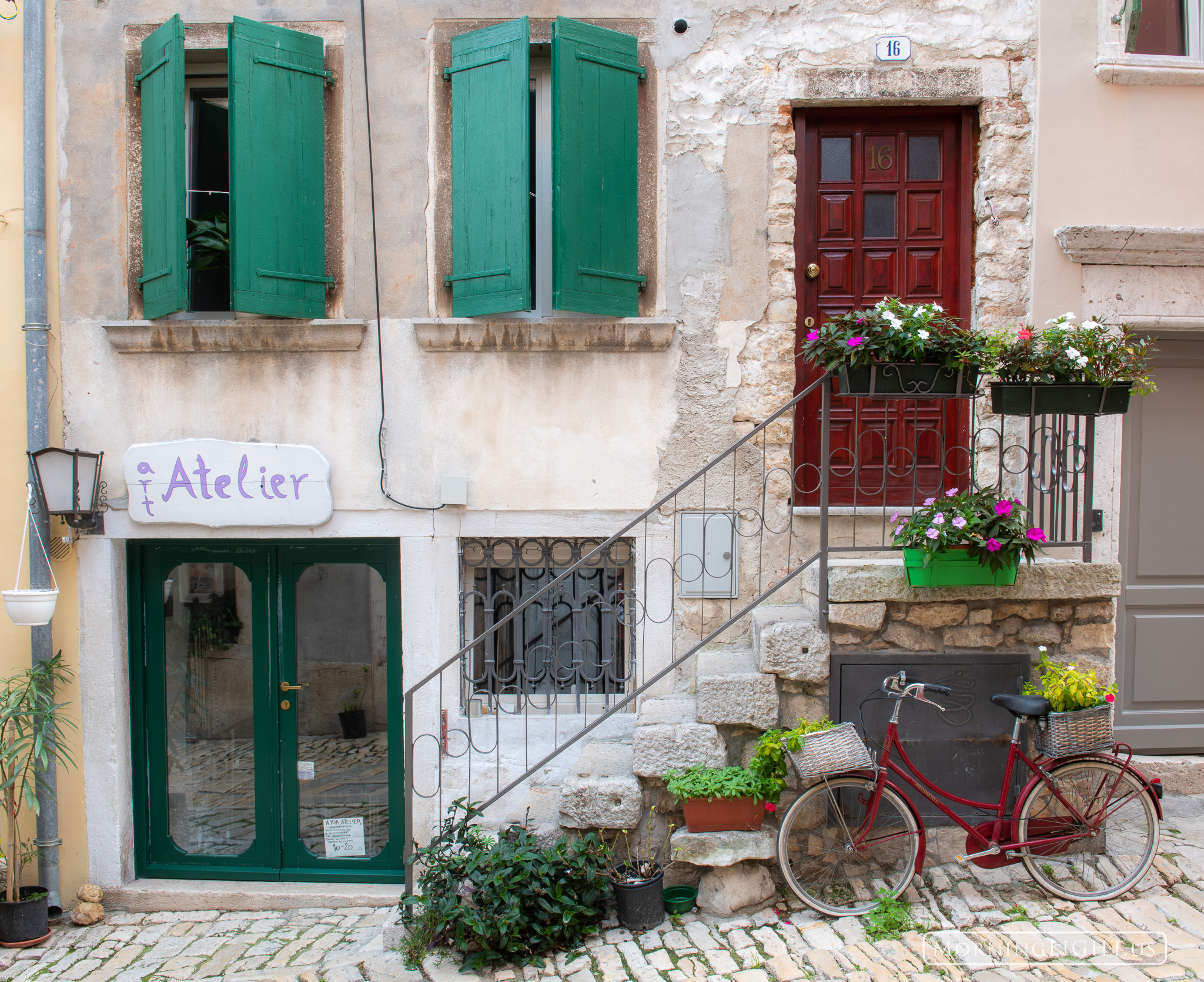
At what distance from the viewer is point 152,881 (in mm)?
5117

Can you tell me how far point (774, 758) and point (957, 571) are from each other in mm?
1164

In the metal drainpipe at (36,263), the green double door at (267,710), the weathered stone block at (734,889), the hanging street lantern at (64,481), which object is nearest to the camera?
the weathered stone block at (734,889)

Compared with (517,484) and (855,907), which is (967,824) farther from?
(517,484)

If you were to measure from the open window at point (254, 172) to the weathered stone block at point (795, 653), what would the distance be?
296cm

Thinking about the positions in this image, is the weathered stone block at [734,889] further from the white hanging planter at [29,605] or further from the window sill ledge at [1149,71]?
the window sill ledge at [1149,71]

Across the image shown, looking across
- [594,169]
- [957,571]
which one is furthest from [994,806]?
[594,169]

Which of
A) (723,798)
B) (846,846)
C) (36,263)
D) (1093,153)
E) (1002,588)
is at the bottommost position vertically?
(846,846)

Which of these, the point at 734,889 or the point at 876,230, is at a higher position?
the point at 876,230

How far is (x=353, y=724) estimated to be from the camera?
517cm

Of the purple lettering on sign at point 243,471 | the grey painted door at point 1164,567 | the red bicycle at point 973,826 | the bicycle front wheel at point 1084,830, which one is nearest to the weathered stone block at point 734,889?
the red bicycle at point 973,826

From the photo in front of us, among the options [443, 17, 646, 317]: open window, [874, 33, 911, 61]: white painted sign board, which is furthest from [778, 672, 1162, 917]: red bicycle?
[874, 33, 911, 61]: white painted sign board

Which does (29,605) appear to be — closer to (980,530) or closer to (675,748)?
(675,748)

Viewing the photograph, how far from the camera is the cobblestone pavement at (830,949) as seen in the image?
3.47 m

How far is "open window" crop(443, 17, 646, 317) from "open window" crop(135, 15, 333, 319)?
0.77 metres
